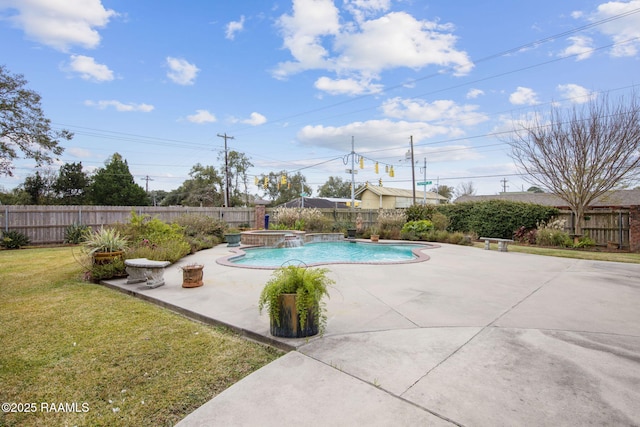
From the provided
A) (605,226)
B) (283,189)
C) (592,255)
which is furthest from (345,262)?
(283,189)

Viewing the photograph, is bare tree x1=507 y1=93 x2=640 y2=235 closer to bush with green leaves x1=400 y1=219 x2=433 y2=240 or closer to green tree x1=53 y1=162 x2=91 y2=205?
bush with green leaves x1=400 y1=219 x2=433 y2=240

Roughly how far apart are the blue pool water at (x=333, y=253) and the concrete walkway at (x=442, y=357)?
3.94 m

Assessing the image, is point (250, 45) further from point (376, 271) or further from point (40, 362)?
point (40, 362)

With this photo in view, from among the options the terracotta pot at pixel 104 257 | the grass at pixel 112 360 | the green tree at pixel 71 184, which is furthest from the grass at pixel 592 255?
the green tree at pixel 71 184

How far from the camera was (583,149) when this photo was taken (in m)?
11.3

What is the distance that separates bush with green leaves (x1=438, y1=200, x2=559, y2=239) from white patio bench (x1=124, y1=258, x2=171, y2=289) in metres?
13.7

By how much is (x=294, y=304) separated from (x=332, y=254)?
303 inches

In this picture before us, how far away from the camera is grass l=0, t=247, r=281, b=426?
6.75 feet

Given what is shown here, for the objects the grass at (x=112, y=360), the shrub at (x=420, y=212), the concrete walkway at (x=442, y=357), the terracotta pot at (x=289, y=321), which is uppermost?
the shrub at (x=420, y=212)

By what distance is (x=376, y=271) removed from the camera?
6.40 metres

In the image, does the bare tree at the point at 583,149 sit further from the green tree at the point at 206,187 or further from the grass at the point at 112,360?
the green tree at the point at 206,187

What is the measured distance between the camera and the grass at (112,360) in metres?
2.06

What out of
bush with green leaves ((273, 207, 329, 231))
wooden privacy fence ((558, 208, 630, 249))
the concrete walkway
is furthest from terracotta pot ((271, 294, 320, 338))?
wooden privacy fence ((558, 208, 630, 249))

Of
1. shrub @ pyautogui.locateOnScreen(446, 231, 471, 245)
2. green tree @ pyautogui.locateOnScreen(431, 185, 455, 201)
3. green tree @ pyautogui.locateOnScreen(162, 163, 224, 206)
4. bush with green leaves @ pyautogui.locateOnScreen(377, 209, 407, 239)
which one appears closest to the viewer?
shrub @ pyautogui.locateOnScreen(446, 231, 471, 245)
